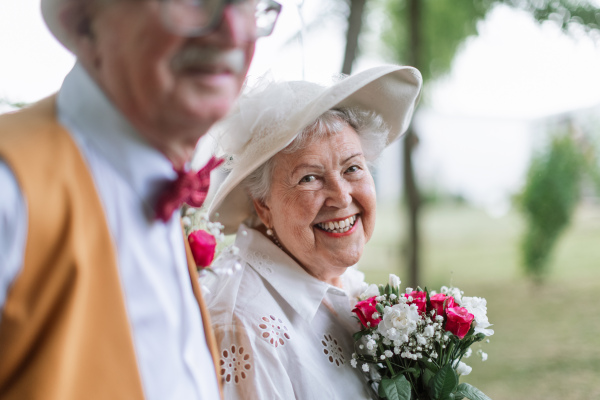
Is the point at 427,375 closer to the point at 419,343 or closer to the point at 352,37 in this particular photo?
the point at 419,343

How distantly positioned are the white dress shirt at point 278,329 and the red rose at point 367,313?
0.42ft

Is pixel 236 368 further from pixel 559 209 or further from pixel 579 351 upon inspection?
pixel 559 209

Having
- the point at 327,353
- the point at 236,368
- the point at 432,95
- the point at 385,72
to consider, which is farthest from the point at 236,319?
the point at 432,95

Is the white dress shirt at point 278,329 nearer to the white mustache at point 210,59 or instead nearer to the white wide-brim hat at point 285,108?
the white wide-brim hat at point 285,108

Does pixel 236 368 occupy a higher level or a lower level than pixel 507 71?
lower

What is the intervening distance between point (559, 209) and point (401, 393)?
7.19 m

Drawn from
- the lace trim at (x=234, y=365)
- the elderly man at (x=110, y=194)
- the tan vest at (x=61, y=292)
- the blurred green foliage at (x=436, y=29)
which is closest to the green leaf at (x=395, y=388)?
the lace trim at (x=234, y=365)

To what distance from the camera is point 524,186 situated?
8148mm

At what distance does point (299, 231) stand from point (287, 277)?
0.56ft

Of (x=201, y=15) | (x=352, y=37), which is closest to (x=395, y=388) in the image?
(x=201, y=15)

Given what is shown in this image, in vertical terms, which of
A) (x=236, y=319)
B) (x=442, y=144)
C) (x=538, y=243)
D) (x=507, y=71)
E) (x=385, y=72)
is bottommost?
(x=236, y=319)

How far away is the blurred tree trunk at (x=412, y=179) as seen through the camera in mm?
4770

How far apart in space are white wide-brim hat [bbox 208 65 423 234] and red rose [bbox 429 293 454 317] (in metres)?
0.73

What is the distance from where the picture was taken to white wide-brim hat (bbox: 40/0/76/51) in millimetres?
878
